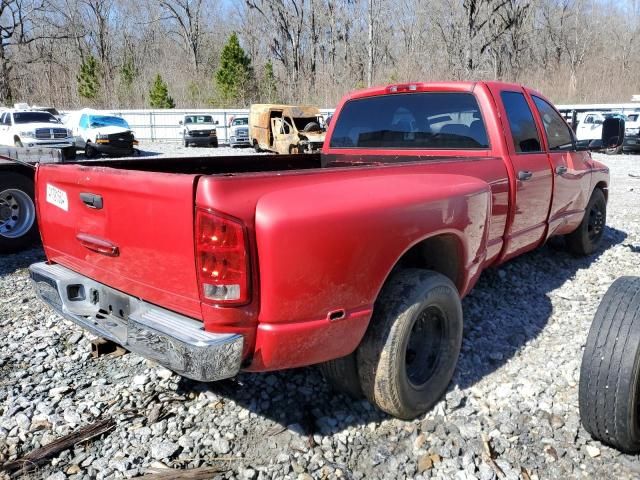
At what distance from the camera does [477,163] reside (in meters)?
3.48

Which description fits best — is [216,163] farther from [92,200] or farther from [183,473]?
[183,473]

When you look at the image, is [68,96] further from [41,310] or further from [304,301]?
[304,301]

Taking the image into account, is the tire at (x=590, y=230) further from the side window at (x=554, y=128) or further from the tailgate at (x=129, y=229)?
the tailgate at (x=129, y=229)

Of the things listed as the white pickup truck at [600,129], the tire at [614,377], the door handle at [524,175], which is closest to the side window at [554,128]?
the door handle at [524,175]

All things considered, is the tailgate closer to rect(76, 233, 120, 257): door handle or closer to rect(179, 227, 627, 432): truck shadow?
rect(76, 233, 120, 257): door handle

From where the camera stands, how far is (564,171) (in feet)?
15.5

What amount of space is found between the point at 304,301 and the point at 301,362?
0.32 meters

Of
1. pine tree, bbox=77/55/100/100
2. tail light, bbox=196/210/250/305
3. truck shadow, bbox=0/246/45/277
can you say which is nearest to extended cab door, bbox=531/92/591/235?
tail light, bbox=196/210/250/305

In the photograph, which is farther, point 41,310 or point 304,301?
point 41,310

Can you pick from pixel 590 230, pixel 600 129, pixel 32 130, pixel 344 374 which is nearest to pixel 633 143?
pixel 600 129

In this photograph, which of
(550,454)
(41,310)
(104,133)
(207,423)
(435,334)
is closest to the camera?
(550,454)

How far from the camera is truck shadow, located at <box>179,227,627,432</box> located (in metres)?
2.97

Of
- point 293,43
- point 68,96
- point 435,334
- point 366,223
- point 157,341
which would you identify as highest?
point 293,43

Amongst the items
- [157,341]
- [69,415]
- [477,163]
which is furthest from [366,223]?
[69,415]
